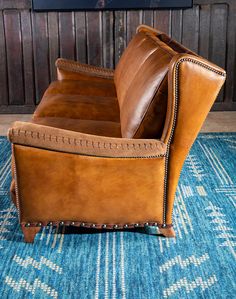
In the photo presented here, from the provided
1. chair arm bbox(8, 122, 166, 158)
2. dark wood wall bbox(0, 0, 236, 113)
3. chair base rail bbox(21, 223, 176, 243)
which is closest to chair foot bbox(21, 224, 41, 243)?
chair base rail bbox(21, 223, 176, 243)

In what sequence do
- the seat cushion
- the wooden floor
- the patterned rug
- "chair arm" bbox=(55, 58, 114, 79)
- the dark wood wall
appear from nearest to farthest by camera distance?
the patterned rug < the seat cushion < "chair arm" bbox=(55, 58, 114, 79) < the wooden floor < the dark wood wall

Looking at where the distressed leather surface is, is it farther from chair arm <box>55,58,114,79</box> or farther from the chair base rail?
chair arm <box>55,58,114,79</box>

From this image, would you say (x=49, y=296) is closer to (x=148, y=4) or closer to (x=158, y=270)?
(x=158, y=270)

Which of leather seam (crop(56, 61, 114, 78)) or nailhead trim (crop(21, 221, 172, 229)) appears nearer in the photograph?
nailhead trim (crop(21, 221, 172, 229))

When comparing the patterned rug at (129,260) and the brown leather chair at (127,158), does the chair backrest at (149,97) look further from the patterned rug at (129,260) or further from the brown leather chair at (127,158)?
the patterned rug at (129,260)

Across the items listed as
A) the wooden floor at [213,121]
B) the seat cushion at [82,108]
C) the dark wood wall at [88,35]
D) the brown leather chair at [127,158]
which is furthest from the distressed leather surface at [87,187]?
the dark wood wall at [88,35]

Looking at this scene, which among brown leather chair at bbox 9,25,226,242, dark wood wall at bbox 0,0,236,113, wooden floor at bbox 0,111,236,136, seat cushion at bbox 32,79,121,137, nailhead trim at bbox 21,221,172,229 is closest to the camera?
brown leather chair at bbox 9,25,226,242

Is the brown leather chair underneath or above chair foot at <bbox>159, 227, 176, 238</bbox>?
above

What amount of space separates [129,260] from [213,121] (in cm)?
244

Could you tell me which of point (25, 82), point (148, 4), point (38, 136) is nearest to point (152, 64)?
point (38, 136)

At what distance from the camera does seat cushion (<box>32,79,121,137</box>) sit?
249 centimetres

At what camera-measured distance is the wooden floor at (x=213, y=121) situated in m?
4.07

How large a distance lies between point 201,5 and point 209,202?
224cm

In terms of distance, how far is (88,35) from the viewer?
14.2 feet
